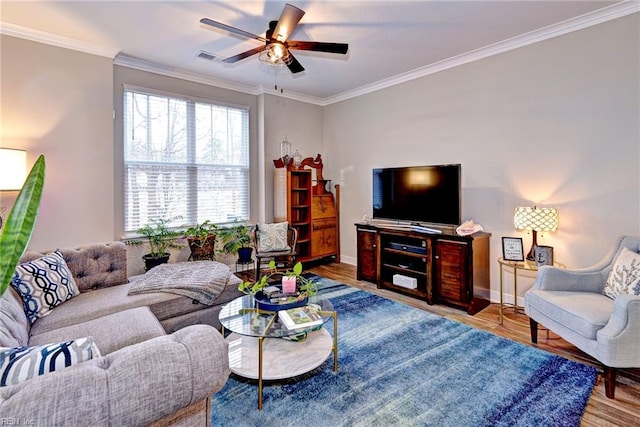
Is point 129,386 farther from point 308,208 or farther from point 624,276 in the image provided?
point 308,208

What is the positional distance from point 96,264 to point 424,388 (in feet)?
8.88

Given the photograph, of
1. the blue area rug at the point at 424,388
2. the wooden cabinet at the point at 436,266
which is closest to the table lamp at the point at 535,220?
the wooden cabinet at the point at 436,266

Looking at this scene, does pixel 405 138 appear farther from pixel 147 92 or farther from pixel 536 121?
pixel 147 92

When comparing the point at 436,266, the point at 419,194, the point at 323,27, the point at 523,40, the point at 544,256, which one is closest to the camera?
the point at 544,256

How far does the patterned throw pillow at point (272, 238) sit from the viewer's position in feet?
14.0

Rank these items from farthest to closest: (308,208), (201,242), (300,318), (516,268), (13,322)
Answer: (308,208) → (201,242) → (516,268) → (300,318) → (13,322)

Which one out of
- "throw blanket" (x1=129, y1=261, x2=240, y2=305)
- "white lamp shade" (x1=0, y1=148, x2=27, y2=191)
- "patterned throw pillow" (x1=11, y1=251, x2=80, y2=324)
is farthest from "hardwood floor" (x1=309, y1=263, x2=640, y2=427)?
"white lamp shade" (x1=0, y1=148, x2=27, y2=191)

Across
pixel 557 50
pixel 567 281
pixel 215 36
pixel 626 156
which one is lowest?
pixel 567 281

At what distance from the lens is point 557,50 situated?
3.07 m

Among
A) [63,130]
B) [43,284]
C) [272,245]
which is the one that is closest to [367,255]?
[272,245]

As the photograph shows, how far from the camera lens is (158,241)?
393cm

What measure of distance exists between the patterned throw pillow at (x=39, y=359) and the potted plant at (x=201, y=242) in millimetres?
3096

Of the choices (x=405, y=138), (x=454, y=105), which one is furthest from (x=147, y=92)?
(x=454, y=105)

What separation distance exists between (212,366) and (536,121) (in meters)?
3.65
